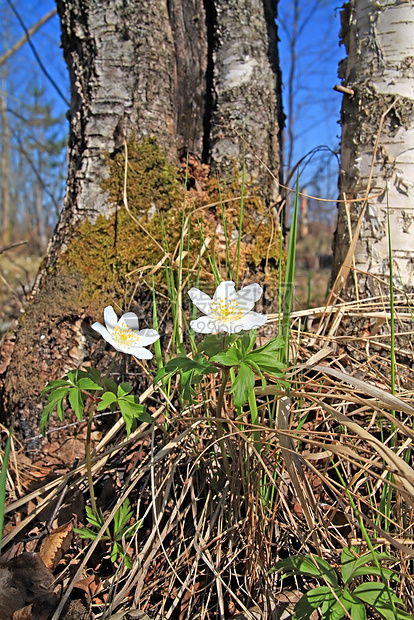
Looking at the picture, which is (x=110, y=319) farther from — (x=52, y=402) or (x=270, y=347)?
(x=270, y=347)

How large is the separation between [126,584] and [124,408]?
38cm

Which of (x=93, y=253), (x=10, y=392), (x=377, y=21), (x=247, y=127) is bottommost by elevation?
(x=10, y=392)

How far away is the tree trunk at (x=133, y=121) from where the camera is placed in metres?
1.40

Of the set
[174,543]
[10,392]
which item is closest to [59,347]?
[10,392]

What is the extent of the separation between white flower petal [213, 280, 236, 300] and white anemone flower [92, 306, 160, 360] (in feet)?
0.65

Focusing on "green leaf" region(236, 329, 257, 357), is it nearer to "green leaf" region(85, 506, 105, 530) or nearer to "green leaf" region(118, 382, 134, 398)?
"green leaf" region(118, 382, 134, 398)

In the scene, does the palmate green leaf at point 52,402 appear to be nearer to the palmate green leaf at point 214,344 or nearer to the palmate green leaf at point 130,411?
the palmate green leaf at point 130,411

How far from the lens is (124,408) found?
0.85 metres

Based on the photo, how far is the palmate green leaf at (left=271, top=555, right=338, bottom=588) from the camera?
734mm

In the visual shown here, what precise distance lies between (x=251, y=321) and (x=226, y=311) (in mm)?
57

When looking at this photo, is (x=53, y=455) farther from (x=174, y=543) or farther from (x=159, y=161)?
(x=159, y=161)

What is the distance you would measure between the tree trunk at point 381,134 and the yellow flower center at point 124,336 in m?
0.81

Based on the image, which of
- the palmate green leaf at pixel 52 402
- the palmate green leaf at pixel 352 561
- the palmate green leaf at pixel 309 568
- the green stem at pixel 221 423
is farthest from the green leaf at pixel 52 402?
the palmate green leaf at pixel 352 561

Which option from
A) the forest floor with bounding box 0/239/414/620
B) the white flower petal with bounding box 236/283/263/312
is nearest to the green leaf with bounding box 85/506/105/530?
the forest floor with bounding box 0/239/414/620
